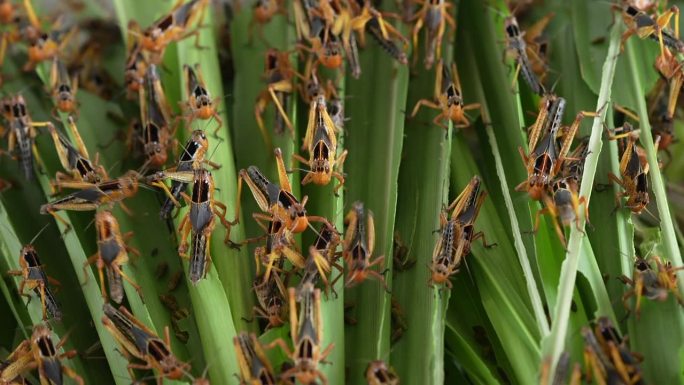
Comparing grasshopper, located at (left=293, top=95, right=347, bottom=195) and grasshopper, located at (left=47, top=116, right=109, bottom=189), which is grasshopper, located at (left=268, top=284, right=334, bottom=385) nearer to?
grasshopper, located at (left=293, top=95, right=347, bottom=195)

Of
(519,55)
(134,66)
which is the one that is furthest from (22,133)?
(519,55)

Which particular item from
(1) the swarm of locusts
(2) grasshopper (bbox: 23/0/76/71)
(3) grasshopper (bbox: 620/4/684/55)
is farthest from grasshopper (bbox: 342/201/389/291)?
(2) grasshopper (bbox: 23/0/76/71)

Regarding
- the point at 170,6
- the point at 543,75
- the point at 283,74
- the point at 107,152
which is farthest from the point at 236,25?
the point at 543,75

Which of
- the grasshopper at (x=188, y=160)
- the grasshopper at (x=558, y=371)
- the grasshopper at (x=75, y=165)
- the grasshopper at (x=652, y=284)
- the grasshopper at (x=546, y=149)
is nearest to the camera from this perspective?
the grasshopper at (x=558, y=371)

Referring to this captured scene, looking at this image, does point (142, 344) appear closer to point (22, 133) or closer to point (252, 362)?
point (252, 362)

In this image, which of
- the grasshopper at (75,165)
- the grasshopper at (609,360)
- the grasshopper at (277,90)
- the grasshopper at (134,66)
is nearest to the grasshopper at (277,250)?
the grasshopper at (277,90)

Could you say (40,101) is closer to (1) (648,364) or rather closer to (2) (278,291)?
(2) (278,291)

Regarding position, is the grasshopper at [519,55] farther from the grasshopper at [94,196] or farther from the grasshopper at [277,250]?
the grasshopper at [94,196]
